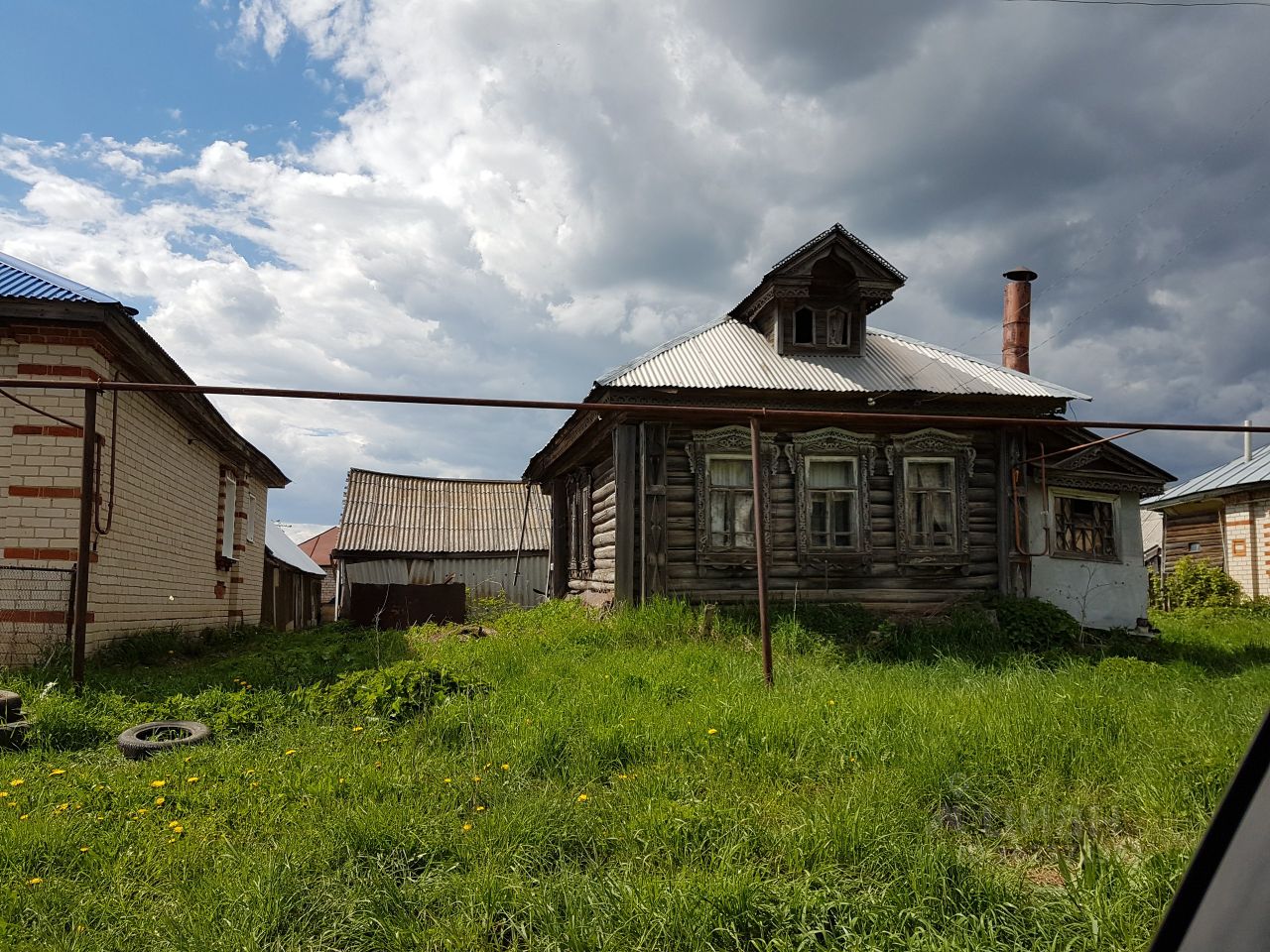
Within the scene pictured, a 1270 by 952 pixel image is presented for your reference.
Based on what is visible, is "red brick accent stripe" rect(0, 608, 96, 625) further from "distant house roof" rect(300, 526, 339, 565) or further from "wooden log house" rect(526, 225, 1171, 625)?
"distant house roof" rect(300, 526, 339, 565)

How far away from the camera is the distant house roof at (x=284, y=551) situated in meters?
24.0

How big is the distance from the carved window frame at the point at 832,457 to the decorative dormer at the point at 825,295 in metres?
2.06

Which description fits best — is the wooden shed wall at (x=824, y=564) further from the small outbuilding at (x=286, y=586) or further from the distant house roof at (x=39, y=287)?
the small outbuilding at (x=286, y=586)

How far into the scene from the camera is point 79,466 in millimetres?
9617

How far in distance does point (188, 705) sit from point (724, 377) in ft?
28.3

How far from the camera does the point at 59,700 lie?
23.1 ft

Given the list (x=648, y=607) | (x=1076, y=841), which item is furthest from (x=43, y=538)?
(x=1076, y=841)

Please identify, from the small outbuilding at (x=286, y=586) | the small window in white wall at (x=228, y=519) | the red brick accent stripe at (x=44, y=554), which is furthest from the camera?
the small outbuilding at (x=286, y=586)

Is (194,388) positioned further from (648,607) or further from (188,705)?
(648,607)

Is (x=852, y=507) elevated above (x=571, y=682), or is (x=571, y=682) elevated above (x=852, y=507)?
(x=852, y=507)

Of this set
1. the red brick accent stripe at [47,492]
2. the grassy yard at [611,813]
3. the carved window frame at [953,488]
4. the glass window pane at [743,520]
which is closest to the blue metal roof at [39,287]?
the red brick accent stripe at [47,492]

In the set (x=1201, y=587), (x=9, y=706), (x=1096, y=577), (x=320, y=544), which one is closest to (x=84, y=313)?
(x=9, y=706)

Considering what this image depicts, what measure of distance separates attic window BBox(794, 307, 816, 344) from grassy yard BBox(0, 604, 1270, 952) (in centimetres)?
825

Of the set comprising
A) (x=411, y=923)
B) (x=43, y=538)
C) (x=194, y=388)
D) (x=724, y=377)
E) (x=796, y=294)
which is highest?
(x=796, y=294)
